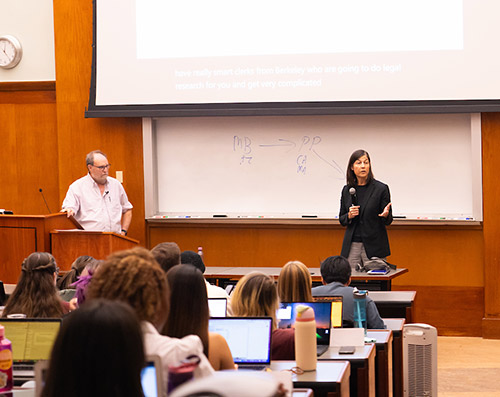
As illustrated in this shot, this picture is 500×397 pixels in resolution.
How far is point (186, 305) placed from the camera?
8.87ft

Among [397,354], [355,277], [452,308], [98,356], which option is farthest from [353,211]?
[98,356]

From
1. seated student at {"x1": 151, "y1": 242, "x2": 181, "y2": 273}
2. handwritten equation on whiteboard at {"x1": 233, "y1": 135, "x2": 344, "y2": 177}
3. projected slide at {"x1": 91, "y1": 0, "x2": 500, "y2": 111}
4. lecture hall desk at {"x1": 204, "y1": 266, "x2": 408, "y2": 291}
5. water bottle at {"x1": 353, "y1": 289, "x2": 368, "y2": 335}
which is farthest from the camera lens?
handwritten equation on whiteboard at {"x1": 233, "y1": 135, "x2": 344, "y2": 177}

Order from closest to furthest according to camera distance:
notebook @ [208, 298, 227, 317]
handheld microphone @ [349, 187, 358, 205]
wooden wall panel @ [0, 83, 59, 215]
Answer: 1. notebook @ [208, 298, 227, 317]
2. handheld microphone @ [349, 187, 358, 205]
3. wooden wall panel @ [0, 83, 59, 215]

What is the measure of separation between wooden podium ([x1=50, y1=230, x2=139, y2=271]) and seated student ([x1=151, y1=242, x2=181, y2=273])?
238 centimetres

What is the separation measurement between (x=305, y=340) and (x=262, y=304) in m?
0.42

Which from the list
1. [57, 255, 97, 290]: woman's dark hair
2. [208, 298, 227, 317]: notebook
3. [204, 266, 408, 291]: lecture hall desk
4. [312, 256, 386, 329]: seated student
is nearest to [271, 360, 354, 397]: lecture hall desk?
[208, 298, 227, 317]: notebook

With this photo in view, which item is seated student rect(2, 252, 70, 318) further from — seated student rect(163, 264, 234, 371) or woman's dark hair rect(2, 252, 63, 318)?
seated student rect(163, 264, 234, 371)

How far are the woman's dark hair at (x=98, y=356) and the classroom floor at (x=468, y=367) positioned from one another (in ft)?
14.5

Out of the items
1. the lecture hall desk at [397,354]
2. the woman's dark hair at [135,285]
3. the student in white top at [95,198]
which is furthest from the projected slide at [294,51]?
the woman's dark hair at [135,285]

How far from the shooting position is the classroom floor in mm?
5676

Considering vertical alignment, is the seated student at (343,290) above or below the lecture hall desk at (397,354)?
above

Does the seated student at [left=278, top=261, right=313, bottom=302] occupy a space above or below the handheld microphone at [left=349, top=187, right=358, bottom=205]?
below

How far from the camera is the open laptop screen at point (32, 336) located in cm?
312

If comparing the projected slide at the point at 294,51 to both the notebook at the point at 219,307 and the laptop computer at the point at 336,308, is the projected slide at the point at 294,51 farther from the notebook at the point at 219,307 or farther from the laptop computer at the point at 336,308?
the notebook at the point at 219,307
